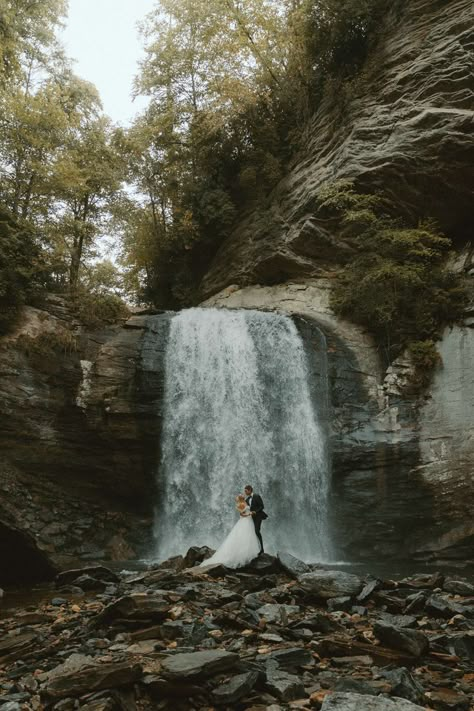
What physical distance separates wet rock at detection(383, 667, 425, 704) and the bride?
4650 millimetres

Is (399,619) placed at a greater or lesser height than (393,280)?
lesser

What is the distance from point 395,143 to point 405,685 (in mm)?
14713

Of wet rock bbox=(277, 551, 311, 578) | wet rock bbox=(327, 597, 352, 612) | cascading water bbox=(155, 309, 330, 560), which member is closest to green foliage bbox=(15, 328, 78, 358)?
cascading water bbox=(155, 309, 330, 560)

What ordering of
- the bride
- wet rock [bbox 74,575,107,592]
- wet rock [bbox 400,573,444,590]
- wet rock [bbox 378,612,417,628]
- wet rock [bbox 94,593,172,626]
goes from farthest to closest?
the bride, wet rock [bbox 74,575,107,592], wet rock [bbox 400,573,444,590], wet rock [bbox 378,612,417,628], wet rock [bbox 94,593,172,626]

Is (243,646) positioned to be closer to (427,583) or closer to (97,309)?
(427,583)

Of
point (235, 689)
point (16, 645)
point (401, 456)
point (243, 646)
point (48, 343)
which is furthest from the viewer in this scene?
point (48, 343)

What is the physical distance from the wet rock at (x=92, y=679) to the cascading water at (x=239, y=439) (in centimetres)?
851

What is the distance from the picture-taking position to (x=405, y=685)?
12.7 feet

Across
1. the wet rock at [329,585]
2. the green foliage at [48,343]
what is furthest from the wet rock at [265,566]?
the green foliage at [48,343]

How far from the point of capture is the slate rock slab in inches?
130

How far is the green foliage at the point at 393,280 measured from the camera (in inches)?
551

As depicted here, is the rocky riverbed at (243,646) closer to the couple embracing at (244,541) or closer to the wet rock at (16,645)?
the wet rock at (16,645)

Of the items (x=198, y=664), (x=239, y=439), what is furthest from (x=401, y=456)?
(x=198, y=664)

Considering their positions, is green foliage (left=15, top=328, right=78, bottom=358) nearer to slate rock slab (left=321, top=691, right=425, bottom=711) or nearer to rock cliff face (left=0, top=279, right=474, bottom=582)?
rock cliff face (left=0, top=279, right=474, bottom=582)
